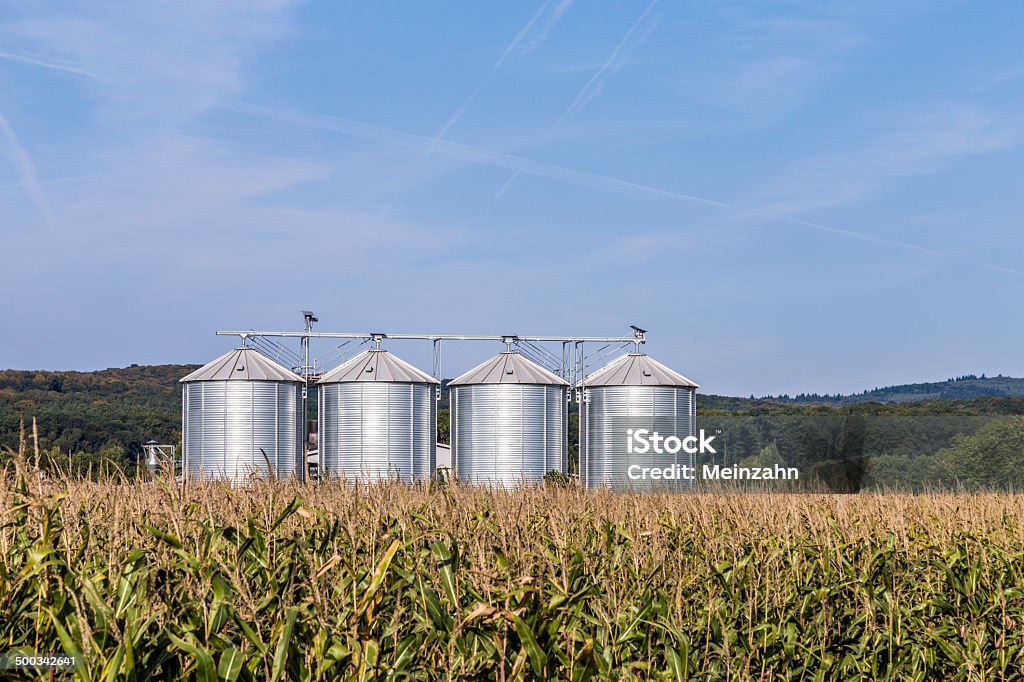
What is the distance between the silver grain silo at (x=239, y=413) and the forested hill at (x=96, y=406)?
419 centimetres

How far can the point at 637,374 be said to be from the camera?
4500 cm

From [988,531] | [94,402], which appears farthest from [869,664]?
[94,402]

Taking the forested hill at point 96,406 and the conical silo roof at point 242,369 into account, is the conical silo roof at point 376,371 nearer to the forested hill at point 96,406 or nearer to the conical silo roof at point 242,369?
the conical silo roof at point 242,369

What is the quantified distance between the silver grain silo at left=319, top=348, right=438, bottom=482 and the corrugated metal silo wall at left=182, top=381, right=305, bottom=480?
177 cm


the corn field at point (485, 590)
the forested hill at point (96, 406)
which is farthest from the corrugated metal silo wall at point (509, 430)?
the corn field at point (485, 590)

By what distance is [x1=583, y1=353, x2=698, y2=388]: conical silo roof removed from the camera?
4462 cm

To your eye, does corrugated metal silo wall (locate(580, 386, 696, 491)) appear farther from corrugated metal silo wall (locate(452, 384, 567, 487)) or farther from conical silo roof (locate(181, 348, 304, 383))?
conical silo roof (locate(181, 348, 304, 383))

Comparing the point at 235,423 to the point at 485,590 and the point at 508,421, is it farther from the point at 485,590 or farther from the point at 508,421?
the point at 485,590

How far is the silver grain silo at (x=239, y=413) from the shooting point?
43.1 meters

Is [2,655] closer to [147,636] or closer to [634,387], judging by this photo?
[147,636]

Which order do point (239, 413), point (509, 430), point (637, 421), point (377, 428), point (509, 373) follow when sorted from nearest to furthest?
1. point (377, 428)
2. point (509, 430)
3. point (239, 413)
4. point (509, 373)
5. point (637, 421)

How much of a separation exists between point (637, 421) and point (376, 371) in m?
11.2

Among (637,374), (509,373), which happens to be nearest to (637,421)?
(637,374)

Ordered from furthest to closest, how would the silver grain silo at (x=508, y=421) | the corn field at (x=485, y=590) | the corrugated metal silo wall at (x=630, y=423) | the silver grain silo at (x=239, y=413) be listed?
the corrugated metal silo wall at (x=630, y=423), the silver grain silo at (x=239, y=413), the silver grain silo at (x=508, y=421), the corn field at (x=485, y=590)
